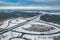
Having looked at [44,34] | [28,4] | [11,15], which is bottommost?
[44,34]

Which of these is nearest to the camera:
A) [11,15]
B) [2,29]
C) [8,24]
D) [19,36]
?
[19,36]

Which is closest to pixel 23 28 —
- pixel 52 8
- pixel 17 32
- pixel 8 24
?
pixel 17 32

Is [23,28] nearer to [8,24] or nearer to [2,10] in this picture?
[8,24]

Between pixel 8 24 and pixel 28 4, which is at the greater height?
pixel 28 4

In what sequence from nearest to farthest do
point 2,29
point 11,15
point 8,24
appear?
point 2,29
point 8,24
point 11,15

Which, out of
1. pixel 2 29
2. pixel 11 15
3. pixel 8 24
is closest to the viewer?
pixel 2 29

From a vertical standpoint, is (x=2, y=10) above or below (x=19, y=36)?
above

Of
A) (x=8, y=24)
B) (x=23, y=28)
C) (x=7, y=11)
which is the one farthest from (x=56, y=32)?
(x=7, y=11)

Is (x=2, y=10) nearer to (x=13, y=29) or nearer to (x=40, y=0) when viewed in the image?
(x=13, y=29)

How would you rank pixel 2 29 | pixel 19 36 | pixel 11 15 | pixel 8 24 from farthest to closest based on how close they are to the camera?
1. pixel 11 15
2. pixel 8 24
3. pixel 2 29
4. pixel 19 36

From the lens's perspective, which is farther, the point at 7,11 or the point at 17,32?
the point at 7,11
